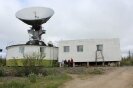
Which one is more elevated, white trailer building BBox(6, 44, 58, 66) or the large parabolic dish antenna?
the large parabolic dish antenna

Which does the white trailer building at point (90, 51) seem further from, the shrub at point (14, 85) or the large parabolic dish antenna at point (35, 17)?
the shrub at point (14, 85)

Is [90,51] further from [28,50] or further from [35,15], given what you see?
[35,15]

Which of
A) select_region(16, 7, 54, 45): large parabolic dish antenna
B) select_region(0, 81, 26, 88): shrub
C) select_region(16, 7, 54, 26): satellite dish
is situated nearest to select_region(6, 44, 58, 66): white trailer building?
select_region(16, 7, 54, 45): large parabolic dish antenna

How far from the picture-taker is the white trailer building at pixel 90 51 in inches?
1510

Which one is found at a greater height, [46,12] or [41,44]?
[46,12]

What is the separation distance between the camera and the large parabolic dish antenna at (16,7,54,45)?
40.4 m

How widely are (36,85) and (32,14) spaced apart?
22476 millimetres

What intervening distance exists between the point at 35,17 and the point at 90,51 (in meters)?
7.69

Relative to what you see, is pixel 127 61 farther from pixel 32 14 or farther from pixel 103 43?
pixel 32 14

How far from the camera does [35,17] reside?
133 ft

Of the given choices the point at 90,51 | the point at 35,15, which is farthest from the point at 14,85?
the point at 35,15

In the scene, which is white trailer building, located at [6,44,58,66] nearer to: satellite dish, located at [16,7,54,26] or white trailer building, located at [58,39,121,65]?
white trailer building, located at [58,39,121,65]

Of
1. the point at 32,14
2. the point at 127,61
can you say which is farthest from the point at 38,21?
the point at 127,61

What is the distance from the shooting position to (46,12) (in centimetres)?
4078
